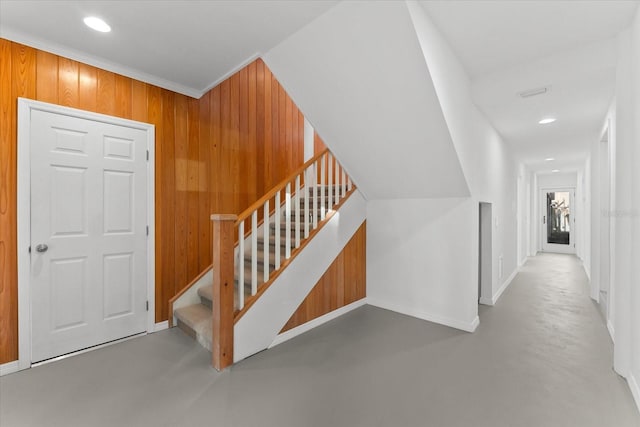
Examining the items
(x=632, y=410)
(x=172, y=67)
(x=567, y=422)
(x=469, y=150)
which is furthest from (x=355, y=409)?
(x=172, y=67)

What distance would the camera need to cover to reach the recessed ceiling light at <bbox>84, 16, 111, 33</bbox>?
6.73 ft

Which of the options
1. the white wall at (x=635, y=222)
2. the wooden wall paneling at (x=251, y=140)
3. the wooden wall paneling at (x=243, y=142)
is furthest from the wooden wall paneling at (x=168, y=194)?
the white wall at (x=635, y=222)

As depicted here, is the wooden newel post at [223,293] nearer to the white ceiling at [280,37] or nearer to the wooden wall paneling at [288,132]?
the white ceiling at [280,37]

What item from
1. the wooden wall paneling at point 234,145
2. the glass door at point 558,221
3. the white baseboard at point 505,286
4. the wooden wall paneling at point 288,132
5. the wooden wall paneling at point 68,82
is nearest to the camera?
the wooden wall paneling at point 68,82

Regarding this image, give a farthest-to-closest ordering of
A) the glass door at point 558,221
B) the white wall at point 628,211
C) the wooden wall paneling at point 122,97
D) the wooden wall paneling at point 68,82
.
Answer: the glass door at point 558,221 → the wooden wall paneling at point 122,97 → the wooden wall paneling at point 68,82 → the white wall at point 628,211

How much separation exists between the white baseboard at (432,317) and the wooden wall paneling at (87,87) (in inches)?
145

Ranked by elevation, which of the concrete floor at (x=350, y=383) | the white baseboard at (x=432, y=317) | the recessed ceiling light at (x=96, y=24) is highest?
the recessed ceiling light at (x=96, y=24)

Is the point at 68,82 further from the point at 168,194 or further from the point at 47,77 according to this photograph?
the point at 168,194

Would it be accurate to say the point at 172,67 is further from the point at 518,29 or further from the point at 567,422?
the point at 567,422

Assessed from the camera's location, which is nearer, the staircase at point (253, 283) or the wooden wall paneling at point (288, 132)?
the staircase at point (253, 283)

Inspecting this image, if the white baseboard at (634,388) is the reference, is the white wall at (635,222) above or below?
above

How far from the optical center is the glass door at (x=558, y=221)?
859 centimetres

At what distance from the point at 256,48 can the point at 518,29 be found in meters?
1.99

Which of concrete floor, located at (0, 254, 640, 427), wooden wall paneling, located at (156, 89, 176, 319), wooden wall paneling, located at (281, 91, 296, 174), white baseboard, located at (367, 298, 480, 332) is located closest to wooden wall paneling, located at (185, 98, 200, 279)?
wooden wall paneling, located at (156, 89, 176, 319)
